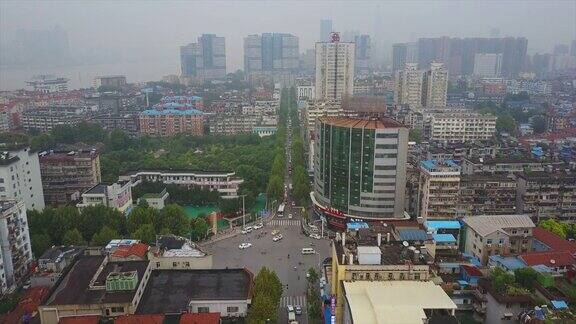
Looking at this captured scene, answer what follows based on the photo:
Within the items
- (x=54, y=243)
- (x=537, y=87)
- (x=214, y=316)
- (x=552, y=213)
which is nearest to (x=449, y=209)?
(x=552, y=213)

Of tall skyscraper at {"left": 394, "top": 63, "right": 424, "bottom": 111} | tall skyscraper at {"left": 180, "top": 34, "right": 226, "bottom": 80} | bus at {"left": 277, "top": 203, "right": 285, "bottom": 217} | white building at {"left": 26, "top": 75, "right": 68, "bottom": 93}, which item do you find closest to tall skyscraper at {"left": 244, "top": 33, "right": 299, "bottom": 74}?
tall skyscraper at {"left": 180, "top": 34, "right": 226, "bottom": 80}

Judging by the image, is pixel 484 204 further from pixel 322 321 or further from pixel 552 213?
pixel 322 321

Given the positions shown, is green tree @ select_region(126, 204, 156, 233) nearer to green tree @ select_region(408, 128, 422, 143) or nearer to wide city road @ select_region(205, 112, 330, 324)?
wide city road @ select_region(205, 112, 330, 324)

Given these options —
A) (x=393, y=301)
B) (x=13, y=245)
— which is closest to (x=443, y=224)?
(x=393, y=301)

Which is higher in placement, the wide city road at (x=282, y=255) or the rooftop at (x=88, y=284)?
the rooftop at (x=88, y=284)

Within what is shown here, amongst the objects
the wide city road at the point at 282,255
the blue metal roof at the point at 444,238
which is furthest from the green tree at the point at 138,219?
the blue metal roof at the point at 444,238

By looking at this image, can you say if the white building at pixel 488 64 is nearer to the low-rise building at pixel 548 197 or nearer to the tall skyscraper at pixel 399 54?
the tall skyscraper at pixel 399 54
